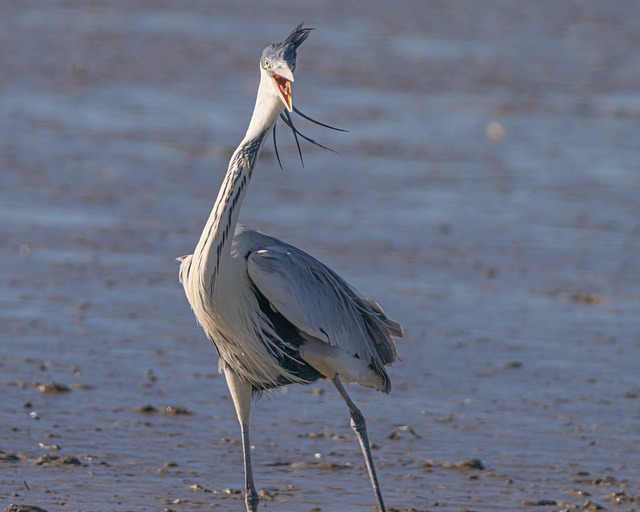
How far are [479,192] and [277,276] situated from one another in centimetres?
633

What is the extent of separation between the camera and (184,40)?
55.5ft

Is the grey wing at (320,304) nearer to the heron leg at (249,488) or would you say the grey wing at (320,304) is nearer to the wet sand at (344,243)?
the heron leg at (249,488)

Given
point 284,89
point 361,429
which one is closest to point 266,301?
point 361,429

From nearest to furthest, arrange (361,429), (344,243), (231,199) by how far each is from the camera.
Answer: (231,199) < (361,429) < (344,243)

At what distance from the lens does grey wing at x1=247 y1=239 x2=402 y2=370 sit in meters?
5.79

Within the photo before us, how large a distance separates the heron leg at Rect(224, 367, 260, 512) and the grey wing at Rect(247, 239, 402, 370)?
1.28ft

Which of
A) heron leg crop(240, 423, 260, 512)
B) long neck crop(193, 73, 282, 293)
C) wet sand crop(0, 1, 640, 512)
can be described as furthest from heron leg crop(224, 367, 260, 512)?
long neck crop(193, 73, 282, 293)

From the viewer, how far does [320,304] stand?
237 inches

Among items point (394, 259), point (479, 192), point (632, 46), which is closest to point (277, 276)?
point (394, 259)

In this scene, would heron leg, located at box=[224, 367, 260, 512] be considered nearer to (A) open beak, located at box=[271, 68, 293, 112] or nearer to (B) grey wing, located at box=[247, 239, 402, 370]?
(B) grey wing, located at box=[247, 239, 402, 370]

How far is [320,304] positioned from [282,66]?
105 cm

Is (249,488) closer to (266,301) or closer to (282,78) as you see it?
(266,301)

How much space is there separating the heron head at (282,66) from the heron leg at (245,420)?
1.26 m

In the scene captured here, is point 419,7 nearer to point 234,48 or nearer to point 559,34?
point 559,34
